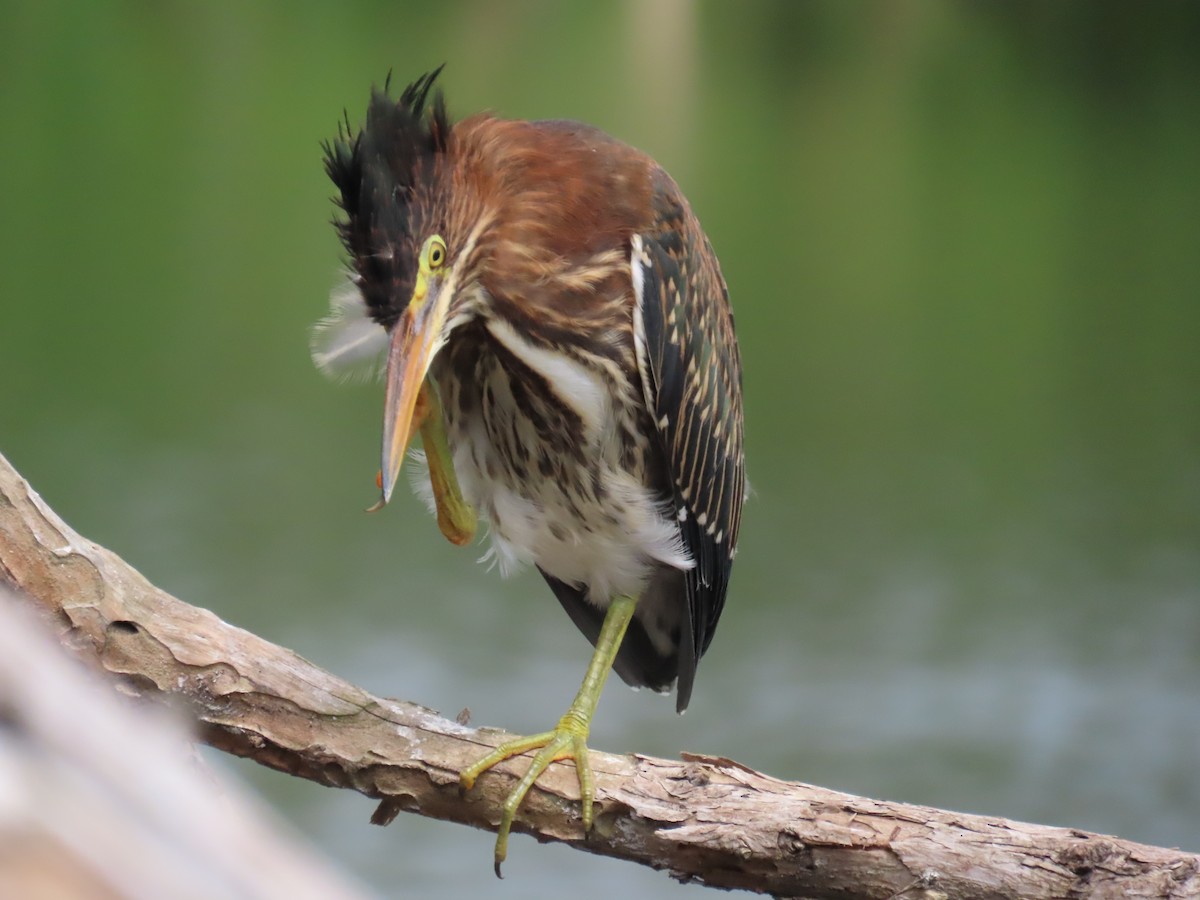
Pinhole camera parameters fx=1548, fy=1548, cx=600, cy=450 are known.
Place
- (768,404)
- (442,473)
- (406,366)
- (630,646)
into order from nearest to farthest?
1. (406,366)
2. (442,473)
3. (630,646)
4. (768,404)

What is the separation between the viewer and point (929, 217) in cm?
1627

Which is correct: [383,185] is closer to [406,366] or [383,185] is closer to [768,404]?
[406,366]

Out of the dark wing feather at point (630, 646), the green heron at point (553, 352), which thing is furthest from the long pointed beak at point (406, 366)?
the dark wing feather at point (630, 646)

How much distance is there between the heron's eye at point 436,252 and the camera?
6.43 feet

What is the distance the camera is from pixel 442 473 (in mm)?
2447

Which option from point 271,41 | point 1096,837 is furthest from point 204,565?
point 271,41

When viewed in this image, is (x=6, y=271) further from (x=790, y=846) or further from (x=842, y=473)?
(x=790, y=846)

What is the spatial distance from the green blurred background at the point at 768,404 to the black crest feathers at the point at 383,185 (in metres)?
1.39

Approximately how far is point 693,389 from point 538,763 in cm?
68

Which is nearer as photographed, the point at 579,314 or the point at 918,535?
the point at 579,314

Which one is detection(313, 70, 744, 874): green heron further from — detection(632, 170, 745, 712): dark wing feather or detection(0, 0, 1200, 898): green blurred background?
detection(0, 0, 1200, 898): green blurred background

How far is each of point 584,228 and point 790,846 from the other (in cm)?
91

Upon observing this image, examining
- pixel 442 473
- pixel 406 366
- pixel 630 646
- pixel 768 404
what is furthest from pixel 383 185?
pixel 768 404

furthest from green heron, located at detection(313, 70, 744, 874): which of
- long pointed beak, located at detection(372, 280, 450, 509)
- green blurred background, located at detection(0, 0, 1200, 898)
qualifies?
green blurred background, located at detection(0, 0, 1200, 898)
